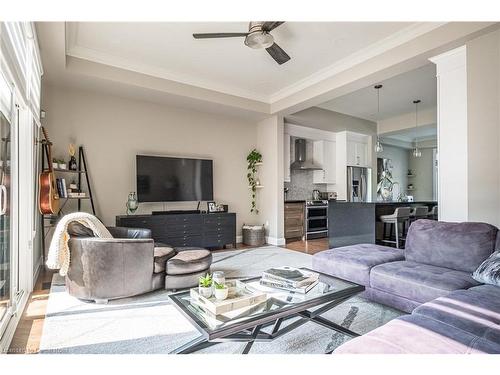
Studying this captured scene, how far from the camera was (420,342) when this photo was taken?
1.27 metres

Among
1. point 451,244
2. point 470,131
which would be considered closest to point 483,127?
point 470,131

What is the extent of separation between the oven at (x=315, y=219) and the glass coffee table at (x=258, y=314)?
14.9 feet

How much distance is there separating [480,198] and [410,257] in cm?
115

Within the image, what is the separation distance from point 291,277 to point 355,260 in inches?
42.6

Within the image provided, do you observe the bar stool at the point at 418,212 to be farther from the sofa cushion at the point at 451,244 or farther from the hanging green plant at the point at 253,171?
the hanging green plant at the point at 253,171

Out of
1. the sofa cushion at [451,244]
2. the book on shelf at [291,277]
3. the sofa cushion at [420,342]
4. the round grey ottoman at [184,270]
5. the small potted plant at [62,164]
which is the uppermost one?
the small potted plant at [62,164]

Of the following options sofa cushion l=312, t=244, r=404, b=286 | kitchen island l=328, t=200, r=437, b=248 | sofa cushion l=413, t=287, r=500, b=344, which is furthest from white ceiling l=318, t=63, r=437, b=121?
sofa cushion l=413, t=287, r=500, b=344

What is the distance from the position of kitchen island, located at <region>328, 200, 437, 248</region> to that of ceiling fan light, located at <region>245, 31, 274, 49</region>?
9.70 ft

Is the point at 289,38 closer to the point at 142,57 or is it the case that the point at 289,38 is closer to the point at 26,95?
the point at 142,57

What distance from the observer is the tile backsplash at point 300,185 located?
7.22 metres

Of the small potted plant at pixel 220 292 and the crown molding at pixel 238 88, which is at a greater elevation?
the crown molding at pixel 238 88

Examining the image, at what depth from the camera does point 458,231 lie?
8.43 ft

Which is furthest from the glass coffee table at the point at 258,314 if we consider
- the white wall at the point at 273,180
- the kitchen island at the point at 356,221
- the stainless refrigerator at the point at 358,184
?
the stainless refrigerator at the point at 358,184

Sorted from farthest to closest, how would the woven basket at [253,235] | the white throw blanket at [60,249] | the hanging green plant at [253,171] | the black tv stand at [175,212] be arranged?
the hanging green plant at [253,171]
the woven basket at [253,235]
the black tv stand at [175,212]
the white throw blanket at [60,249]
